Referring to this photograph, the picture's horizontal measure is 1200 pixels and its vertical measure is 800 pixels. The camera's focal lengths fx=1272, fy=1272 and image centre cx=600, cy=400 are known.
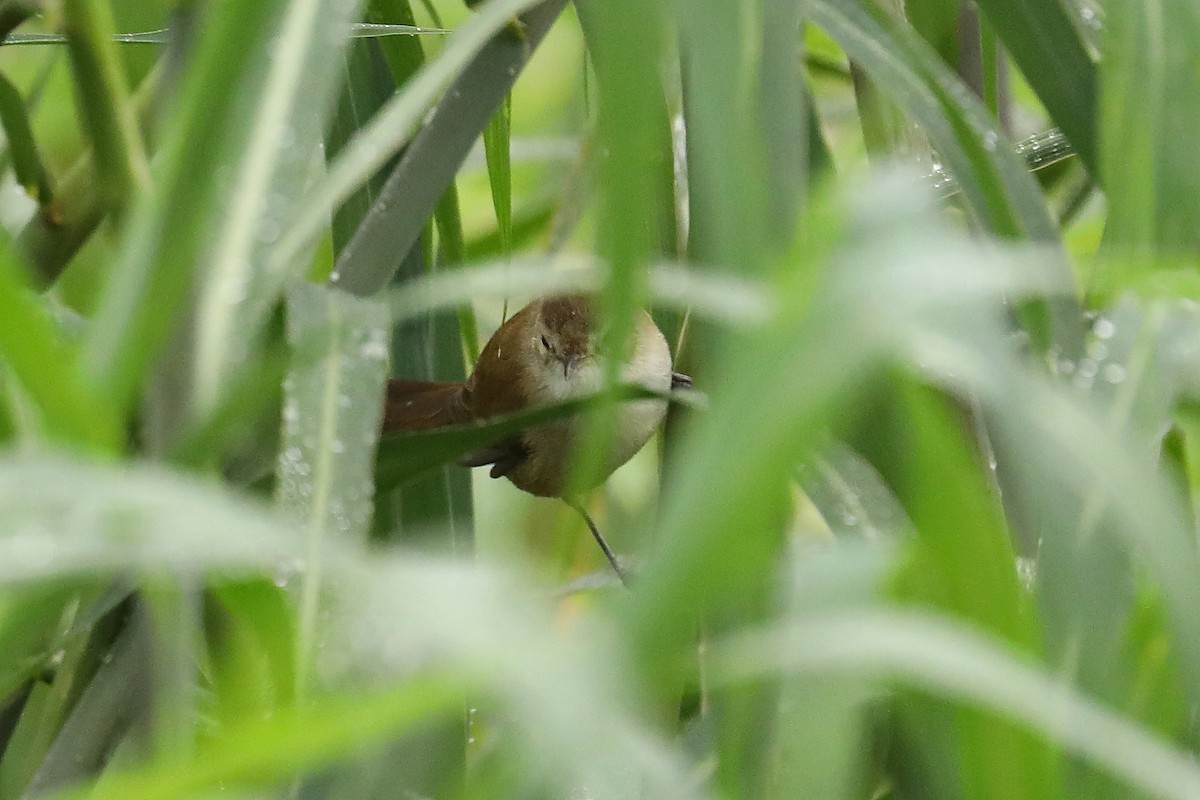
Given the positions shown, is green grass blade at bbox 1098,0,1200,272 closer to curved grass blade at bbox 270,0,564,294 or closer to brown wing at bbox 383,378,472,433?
curved grass blade at bbox 270,0,564,294

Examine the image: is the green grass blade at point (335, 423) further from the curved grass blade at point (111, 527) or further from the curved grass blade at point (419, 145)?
the curved grass blade at point (111, 527)

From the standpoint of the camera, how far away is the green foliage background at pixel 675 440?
0.31 metres

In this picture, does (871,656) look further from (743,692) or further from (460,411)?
(460,411)

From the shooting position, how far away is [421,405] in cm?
133

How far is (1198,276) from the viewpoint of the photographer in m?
0.40

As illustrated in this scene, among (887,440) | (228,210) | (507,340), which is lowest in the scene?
(507,340)

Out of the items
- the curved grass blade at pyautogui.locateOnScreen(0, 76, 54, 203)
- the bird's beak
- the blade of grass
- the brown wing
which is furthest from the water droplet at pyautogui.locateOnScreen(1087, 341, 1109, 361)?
the bird's beak

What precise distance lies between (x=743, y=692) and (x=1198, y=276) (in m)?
0.20

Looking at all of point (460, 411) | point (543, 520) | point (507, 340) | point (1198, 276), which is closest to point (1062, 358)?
point (1198, 276)

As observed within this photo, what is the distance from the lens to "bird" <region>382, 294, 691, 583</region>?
1399mm

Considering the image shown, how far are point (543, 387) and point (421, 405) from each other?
30cm

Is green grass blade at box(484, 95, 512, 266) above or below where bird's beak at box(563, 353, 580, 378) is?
above

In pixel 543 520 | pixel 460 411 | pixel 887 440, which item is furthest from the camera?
pixel 543 520

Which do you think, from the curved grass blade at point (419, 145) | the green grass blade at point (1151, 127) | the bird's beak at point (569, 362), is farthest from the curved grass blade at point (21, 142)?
the bird's beak at point (569, 362)
